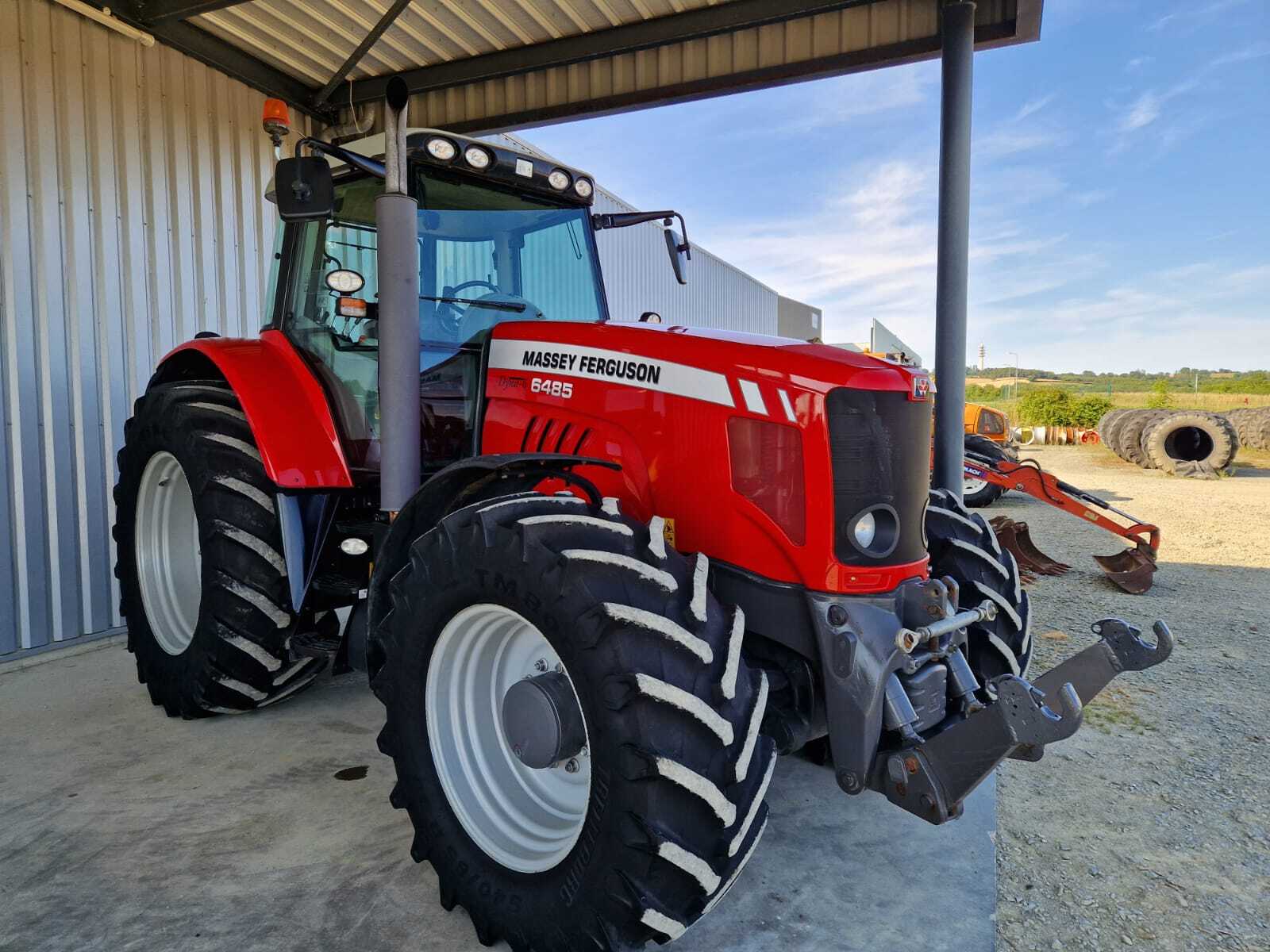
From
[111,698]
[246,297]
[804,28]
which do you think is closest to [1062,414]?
[804,28]

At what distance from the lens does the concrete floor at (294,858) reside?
7.02 feet

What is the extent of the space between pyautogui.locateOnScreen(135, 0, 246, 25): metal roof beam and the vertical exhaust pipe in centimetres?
280

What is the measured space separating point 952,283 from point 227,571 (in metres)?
4.14

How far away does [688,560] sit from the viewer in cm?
198

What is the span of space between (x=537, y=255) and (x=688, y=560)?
1750 mm

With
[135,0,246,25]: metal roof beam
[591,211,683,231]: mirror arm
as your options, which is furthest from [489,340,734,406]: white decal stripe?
[135,0,246,25]: metal roof beam

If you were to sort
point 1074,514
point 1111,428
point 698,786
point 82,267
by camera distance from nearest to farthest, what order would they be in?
point 698,786
point 82,267
point 1074,514
point 1111,428

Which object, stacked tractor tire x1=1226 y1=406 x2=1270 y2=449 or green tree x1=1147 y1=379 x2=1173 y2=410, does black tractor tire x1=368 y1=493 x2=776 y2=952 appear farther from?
green tree x1=1147 y1=379 x2=1173 y2=410

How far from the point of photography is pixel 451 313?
121 inches

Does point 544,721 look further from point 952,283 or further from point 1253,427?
point 1253,427

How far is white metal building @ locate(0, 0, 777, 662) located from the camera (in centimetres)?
429

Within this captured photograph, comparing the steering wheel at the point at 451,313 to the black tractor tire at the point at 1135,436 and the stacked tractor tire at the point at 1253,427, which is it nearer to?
the black tractor tire at the point at 1135,436

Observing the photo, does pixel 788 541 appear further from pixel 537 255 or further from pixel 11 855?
pixel 11 855

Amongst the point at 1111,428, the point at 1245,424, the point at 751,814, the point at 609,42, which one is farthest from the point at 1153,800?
the point at 1245,424
